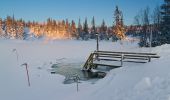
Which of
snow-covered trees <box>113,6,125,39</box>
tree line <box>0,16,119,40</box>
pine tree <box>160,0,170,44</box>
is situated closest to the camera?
→ pine tree <box>160,0,170,44</box>

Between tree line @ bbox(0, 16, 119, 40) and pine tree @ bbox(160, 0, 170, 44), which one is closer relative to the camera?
pine tree @ bbox(160, 0, 170, 44)

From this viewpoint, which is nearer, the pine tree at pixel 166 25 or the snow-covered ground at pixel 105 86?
the snow-covered ground at pixel 105 86

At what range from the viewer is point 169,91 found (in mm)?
8805

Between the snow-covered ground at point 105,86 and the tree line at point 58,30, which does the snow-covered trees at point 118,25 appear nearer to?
the tree line at point 58,30

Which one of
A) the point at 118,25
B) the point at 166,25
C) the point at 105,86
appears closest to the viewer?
the point at 105,86

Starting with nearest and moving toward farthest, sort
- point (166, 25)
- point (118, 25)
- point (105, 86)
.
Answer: point (105, 86), point (166, 25), point (118, 25)

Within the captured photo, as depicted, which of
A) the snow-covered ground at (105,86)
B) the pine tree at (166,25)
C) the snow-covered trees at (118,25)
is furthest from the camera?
the snow-covered trees at (118,25)

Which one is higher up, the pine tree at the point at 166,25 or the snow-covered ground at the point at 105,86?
the pine tree at the point at 166,25

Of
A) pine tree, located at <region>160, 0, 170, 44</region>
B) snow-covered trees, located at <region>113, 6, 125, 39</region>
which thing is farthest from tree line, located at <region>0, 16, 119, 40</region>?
pine tree, located at <region>160, 0, 170, 44</region>

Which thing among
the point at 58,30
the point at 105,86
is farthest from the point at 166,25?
the point at 58,30

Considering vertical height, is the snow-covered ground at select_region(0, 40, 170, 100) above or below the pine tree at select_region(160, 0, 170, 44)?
below

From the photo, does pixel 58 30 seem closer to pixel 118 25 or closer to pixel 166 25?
pixel 118 25

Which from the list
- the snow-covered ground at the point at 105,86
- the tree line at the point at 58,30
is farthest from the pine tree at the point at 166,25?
the tree line at the point at 58,30

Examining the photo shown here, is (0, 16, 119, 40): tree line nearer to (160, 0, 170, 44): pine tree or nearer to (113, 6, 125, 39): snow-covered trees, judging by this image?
(113, 6, 125, 39): snow-covered trees
